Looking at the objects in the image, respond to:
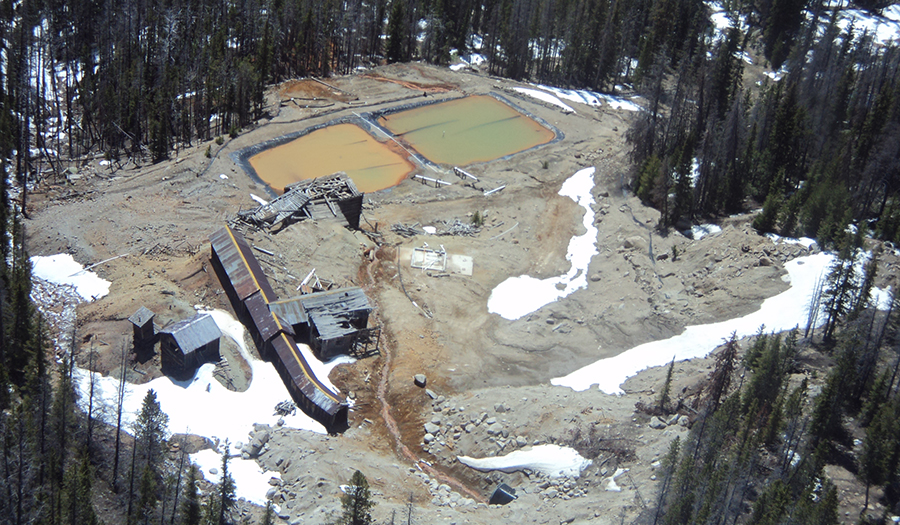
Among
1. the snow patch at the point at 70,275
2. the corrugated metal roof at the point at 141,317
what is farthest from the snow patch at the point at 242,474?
the snow patch at the point at 70,275

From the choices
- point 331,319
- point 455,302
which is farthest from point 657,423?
point 331,319

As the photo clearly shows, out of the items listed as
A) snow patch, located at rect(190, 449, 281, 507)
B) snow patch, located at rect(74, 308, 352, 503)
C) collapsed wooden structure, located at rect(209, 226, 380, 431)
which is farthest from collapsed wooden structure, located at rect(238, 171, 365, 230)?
snow patch, located at rect(190, 449, 281, 507)

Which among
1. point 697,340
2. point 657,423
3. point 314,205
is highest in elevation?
point 314,205

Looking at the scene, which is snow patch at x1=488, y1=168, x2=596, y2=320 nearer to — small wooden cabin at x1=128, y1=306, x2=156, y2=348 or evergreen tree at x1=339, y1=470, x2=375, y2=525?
evergreen tree at x1=339, y1=470, x2=375, y2=525

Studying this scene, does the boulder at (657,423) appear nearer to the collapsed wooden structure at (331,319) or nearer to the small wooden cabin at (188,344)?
the collapsed wooden structure at (331,319)

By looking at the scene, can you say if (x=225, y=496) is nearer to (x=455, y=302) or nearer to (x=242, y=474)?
(x=242, y=474)
